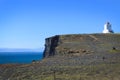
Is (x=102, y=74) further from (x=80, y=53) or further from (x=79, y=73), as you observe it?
(x=80, y=53)

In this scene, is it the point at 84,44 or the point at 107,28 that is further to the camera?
the point at 107,28

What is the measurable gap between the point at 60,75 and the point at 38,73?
370 cm

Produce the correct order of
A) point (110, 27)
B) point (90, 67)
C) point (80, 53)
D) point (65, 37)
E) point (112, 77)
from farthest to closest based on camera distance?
point (110, 27), point (65, 37), point (80, 53), point (90, 67), point (112, 77)

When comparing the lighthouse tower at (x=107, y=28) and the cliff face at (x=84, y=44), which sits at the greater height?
the lighthouse tower at (x=107, y=28)

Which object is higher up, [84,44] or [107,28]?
[107,28]

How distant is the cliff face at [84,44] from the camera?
7188cm

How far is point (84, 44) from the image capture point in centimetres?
7856

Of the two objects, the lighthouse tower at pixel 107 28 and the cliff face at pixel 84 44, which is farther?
the lighthouse tower at pixel 107 28

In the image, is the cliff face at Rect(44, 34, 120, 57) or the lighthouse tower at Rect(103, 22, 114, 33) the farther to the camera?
the lighthouse tower at Rect(103, 22, 114, 33)

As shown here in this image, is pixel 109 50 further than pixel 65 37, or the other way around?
pixel 65 37

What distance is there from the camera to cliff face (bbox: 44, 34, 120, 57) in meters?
71.9

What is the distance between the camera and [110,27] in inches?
4311

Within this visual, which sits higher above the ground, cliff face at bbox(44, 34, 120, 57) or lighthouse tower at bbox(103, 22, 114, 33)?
lighthouse tower at bbox(103, 22, 114, 33)

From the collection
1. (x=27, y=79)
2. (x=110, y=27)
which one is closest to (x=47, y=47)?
(x=110, y=27)
